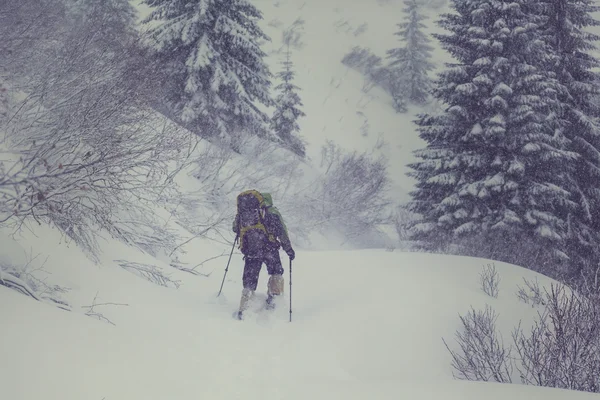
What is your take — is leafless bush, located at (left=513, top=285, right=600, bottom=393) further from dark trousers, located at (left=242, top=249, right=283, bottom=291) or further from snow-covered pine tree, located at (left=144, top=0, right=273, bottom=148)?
snow-covered pine tree, located at (left=144, top=0, right=273, bottom=148)

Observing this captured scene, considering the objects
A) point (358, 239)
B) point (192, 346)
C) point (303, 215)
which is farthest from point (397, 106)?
point (192, 346)

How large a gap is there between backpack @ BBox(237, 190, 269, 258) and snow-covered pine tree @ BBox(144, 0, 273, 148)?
29.7ft

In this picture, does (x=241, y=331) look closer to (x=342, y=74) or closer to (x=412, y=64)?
(x=342, y=74)

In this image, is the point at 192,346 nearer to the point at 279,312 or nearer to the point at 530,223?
the point at 279,312

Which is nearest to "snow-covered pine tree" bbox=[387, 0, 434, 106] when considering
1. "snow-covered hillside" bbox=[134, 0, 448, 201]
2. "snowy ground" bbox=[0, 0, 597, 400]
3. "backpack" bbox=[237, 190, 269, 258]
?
"snow-covered hillside" bbox=[134, 0, 448, 201]

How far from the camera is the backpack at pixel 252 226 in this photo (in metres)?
5.96

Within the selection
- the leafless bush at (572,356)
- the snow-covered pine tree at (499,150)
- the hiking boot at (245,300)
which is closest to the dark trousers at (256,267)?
the hiking boot at (245,300)

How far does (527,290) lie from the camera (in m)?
6.79

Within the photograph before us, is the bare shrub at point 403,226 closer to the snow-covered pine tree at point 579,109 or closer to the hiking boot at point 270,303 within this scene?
the snow-covered pine tree at point 579,109

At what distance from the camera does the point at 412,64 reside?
37.5m

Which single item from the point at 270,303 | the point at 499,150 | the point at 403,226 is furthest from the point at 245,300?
the point at 403,226

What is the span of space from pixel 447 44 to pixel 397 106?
23.4 m

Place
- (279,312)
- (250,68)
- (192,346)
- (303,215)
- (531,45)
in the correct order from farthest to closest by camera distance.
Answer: (303,215) < (250,68) < (531,45) < (279,312) < (192,346)

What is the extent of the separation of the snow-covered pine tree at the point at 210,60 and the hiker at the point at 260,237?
29.8ft
